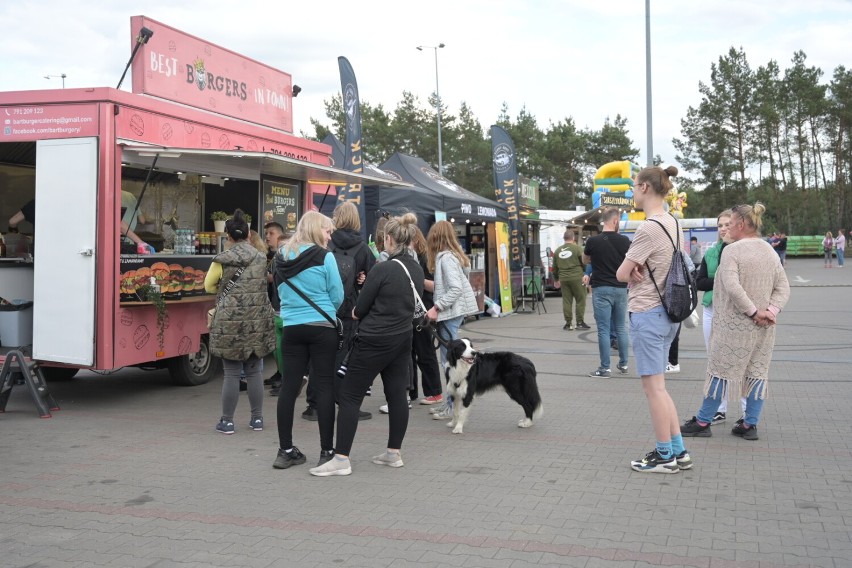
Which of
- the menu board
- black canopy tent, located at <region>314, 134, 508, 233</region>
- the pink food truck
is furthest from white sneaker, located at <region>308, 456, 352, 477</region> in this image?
black canopy tent, located at <region>314, 134, 508, 233</region>

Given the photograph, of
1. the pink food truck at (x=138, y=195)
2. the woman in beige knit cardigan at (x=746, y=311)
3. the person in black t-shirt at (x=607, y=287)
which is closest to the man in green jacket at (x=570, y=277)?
the person in black t-shirt at (x=607, y=287)

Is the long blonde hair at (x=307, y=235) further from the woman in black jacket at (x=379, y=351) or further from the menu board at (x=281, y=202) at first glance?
the menu board at (x=281, y=202)

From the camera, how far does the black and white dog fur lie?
262 inches

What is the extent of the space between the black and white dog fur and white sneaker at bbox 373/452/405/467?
3.55ft

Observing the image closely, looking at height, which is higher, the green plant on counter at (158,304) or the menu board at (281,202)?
the menu board at (281,202)

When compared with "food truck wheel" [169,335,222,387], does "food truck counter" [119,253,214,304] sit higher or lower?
higher

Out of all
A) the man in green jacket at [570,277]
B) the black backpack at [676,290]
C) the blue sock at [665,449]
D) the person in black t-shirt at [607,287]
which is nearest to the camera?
the black backpack at [676,290]

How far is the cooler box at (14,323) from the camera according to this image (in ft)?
25.8

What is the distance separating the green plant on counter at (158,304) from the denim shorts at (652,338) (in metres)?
4.70

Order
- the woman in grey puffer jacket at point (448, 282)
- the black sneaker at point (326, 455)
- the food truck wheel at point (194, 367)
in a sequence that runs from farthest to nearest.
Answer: the food truck wheel at point (194, 367) → the woman in grey puffer jacket at point (448, 282) → the black sneaker at point (326, 455)

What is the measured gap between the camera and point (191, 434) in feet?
22.2

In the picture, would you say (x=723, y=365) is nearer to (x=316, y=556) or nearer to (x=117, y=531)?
(x=316, y=556)

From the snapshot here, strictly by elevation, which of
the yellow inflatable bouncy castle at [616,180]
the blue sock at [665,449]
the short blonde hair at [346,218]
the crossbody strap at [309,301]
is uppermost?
the yellow inflatable bouncy castle at [616,180]

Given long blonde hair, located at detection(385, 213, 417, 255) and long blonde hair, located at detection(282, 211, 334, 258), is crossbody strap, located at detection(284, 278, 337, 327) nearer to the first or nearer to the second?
Result: long blonde hair, located at detection(282, 211, 334, 258)
